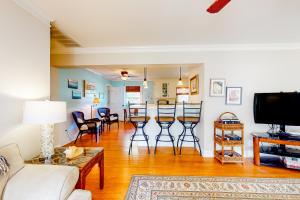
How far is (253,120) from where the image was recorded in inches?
137

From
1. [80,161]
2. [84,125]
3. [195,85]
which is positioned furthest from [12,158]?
[195,85]

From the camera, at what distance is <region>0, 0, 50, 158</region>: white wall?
172cm

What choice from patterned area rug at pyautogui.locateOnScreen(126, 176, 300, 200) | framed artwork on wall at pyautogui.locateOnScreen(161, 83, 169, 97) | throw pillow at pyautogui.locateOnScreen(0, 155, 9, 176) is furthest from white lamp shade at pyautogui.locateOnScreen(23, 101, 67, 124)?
framed artwork on wall at pyautogui.locateOnScreen(161, 83, 169, 97)

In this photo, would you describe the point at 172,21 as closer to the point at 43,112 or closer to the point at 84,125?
the point at 43,112

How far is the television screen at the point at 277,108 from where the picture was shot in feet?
9.76

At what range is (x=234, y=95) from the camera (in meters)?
3.48

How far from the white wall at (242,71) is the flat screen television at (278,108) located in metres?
0.22

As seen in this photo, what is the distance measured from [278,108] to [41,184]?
3.65m

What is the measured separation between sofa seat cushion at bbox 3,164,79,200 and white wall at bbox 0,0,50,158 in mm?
597

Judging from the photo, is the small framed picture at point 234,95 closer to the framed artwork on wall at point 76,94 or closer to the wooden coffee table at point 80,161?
the wooden coffee table at point 80,161

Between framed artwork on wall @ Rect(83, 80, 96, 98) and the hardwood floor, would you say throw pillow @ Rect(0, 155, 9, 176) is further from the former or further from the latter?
framed artwork on wall @ Rect(83, 80, 96, 98)

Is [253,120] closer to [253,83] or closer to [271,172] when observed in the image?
[253,83]

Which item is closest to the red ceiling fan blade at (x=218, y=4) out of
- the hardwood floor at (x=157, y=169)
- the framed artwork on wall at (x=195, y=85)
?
the hardwood floor at (x=157, y=169)

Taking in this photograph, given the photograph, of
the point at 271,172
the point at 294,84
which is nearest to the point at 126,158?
the point at 271,172
